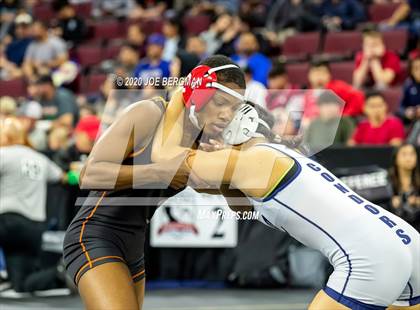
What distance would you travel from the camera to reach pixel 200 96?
13.5 feet

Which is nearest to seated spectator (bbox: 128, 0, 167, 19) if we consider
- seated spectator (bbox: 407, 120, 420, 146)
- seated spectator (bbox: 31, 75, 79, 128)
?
seated spectator (bbox: 31, 75, 79, 128)

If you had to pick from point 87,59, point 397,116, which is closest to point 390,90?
point 397,116

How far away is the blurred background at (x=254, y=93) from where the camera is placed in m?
8.51

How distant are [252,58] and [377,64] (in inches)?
52.1

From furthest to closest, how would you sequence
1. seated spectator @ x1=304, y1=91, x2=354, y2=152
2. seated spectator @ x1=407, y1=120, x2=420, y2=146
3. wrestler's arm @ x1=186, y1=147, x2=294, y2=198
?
seated spectator @ x1=407, y1=120, x2=420, y2=146
seated spectator @ x1=304, y1=91, x2=354, y2=152
wrestler's arm @ x1=186, y1=147, x2=294, y2=198

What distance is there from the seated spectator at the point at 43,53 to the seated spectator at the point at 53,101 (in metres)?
1.78

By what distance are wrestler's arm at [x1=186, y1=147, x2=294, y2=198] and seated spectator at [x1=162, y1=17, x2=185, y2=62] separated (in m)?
7.87

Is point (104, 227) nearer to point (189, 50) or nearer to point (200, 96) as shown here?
point (200, 96)

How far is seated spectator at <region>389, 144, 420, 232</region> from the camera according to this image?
27.5 feet

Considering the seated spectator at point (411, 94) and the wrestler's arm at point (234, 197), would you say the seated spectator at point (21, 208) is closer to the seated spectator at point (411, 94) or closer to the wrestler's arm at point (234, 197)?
the seated spectator at point (411, 94)

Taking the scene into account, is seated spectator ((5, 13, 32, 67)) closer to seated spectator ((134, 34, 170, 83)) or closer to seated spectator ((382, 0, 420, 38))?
seated spectator ((134, 34, 170, 83))

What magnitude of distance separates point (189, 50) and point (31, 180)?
9.27ft

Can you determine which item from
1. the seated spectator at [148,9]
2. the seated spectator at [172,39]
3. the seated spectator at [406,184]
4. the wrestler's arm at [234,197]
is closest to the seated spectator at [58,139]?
the seated spectator at [172,39]

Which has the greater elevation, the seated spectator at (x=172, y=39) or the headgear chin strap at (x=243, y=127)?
the headgear chin strap at (x=243, y=127)
